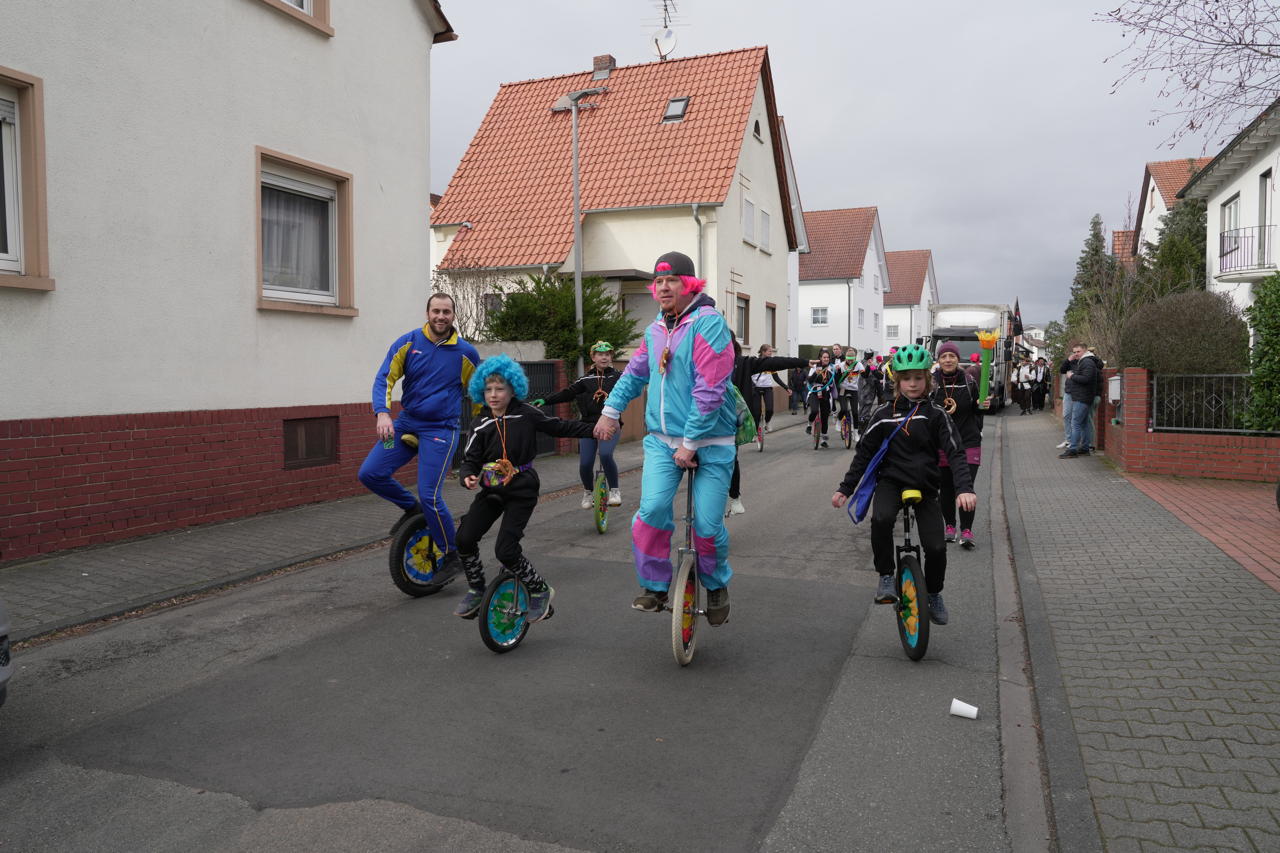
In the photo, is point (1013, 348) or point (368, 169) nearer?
point (368, 169)

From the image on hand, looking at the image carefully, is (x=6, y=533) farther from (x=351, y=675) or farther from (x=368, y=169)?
(x=368, y=169)

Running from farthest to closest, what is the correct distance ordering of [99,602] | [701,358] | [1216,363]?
1. [1216,363]
2. [99,602]
3. [701,358]

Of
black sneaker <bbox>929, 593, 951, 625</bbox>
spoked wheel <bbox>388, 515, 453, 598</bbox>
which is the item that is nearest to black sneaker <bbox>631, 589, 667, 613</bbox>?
black sneaker <bbox>929, 593, 951, 625</bbox>

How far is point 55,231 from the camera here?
25.6 feet

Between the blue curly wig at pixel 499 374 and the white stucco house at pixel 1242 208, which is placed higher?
the white stucco house at pixel 1242 208

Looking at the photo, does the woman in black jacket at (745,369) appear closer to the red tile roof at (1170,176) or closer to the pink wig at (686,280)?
the pink wig at (686,280)

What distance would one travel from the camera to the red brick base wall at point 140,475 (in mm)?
7477

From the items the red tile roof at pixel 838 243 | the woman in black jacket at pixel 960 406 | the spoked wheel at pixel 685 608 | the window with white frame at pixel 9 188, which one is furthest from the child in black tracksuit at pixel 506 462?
the red tile roof at pixel 838 243

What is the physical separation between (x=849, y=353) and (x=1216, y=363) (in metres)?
6.70

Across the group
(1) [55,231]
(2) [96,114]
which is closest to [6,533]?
(1) [55,231]

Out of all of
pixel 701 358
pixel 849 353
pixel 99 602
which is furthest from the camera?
pixel 849 353

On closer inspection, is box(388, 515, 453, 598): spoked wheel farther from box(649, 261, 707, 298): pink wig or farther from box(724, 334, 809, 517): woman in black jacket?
box(649, 261, 707, 298): pink wig

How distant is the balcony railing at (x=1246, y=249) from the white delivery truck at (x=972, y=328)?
6.16 metres

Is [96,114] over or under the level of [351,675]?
over
